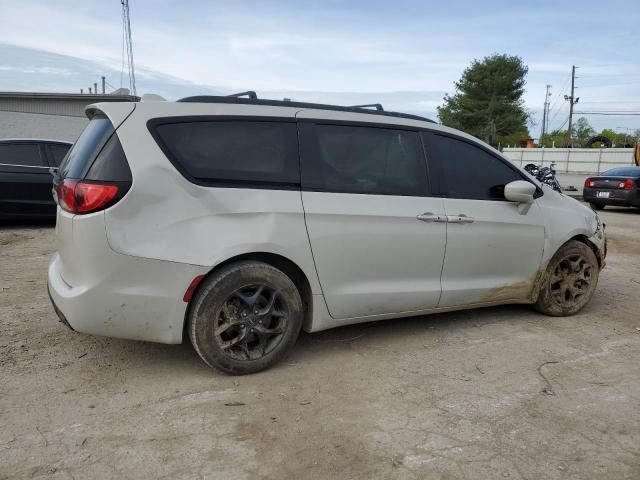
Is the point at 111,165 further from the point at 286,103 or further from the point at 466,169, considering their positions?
the point at 466,169

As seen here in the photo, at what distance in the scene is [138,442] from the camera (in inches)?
105

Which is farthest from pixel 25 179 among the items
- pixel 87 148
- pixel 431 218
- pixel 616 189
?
pixel 616 189

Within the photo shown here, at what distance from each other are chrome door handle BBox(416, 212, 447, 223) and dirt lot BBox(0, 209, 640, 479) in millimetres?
936

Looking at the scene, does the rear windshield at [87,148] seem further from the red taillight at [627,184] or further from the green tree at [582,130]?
the green tree at [582,130]

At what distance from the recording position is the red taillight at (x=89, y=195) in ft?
10.1

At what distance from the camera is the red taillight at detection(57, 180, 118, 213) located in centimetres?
307

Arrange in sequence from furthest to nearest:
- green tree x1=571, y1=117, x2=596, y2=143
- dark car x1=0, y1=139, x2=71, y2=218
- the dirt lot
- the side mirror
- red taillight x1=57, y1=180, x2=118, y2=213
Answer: green tree x1=571, y1=117, x2=596, y2=143 → dark car x1=0, y1=139, x2=71, y2=218 → the side mirror → red taillight x1=57, y1=180, x2=118, y2=213 → the dirt lot

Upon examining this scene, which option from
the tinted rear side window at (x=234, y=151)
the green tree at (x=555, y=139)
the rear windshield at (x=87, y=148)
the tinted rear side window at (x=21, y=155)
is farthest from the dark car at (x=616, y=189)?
the green tree at (x=555, y=139)

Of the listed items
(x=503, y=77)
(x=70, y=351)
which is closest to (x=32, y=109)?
(x=70, y=351)

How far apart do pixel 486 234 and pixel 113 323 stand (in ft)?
9.08

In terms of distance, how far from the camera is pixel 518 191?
4328mm

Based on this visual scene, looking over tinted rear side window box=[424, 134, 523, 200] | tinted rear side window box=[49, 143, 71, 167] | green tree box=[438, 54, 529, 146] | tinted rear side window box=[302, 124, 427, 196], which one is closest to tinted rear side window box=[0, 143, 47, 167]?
tinted rear side window box=[49, 143, 71, 167]

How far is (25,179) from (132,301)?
6.86m

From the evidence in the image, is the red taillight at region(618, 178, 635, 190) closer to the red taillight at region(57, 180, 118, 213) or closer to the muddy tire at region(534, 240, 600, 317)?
the muddy tire at region(534, 240, 600, 317)
